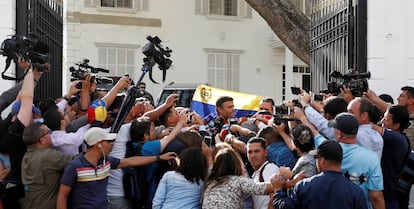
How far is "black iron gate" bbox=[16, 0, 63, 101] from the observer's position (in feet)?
20.8

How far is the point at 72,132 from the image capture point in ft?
16.8

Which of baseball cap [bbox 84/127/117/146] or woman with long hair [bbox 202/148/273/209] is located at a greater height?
baseball cap [bbox 84/127/117/146]

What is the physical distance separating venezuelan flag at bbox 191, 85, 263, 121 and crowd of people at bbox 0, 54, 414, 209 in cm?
369

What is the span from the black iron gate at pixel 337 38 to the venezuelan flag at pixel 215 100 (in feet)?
3.44

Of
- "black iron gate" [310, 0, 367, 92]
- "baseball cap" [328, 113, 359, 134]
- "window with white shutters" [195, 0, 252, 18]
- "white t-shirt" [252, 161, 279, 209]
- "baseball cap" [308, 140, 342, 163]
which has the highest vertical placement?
"window with white shutters" [195, 0, 252, 18]

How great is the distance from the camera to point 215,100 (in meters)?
9.59

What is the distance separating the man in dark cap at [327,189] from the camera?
3.70 m

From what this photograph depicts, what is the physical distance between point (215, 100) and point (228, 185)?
5.41m

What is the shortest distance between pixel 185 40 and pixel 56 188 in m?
16.6

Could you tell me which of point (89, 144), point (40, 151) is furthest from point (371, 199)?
point (40, 151)

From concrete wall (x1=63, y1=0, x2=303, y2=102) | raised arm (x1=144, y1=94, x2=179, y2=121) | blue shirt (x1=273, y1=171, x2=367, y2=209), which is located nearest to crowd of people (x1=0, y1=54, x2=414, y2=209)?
blue shirt (x1=273, y1=171, x2=367, y2=209)

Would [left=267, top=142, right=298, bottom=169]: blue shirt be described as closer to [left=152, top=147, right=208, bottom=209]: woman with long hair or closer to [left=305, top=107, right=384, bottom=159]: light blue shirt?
[left=305, top=107, right=384, bottom=159]: light blue shirt

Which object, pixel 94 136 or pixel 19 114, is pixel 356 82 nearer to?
pixel 94 136

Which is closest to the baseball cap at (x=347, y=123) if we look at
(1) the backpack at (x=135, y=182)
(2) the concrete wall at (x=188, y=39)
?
(1) the backpack at (x=135, y=182)
